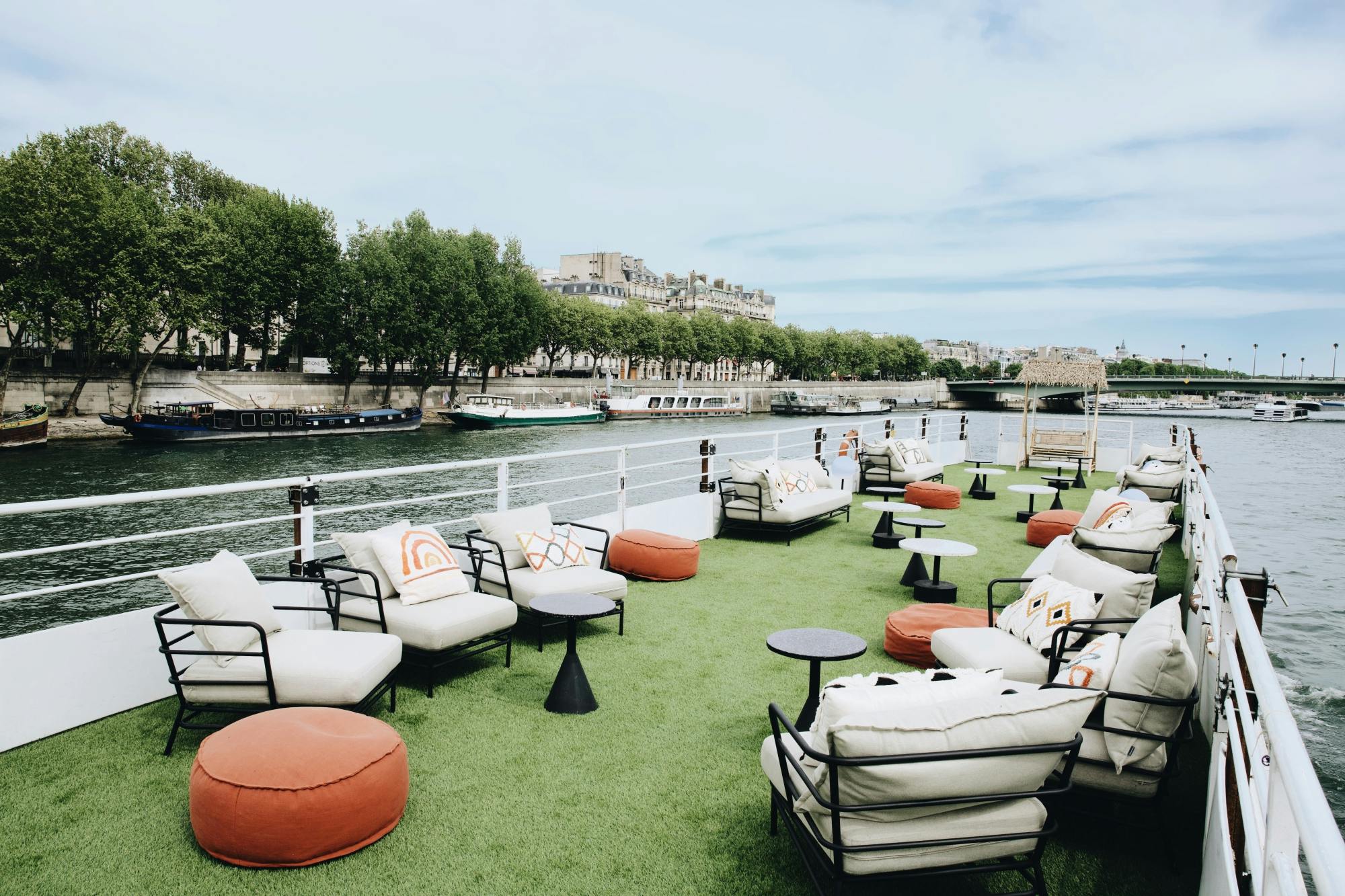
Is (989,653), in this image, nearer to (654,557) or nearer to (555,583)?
(555,583)

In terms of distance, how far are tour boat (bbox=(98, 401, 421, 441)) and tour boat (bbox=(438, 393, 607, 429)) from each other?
16.1ft

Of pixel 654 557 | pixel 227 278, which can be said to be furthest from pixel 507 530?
pixel 227 278

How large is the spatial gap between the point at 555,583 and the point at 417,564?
39.0 inches

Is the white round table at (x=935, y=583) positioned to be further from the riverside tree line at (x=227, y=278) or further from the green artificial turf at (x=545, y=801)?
the riverside tree line at (x=227, y=278)

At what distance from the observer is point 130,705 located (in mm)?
4297

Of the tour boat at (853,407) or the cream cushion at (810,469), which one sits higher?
the cream cushion at (810,469)

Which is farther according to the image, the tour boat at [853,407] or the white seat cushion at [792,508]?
the tour boat at [853,407]

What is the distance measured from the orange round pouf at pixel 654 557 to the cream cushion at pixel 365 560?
2532 mm

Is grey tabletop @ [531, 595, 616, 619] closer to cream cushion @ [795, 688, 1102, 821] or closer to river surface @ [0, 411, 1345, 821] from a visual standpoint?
river surface @ [0, 411, 1345, 821]

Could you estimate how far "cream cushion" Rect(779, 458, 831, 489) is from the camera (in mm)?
9602

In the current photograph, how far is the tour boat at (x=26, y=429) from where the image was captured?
2884 cm

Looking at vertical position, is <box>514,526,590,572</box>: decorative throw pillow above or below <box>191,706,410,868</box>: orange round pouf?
above

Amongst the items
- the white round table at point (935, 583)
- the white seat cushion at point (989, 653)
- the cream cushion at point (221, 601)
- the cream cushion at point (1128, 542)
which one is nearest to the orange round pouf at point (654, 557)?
the white round table at point (935, 583)

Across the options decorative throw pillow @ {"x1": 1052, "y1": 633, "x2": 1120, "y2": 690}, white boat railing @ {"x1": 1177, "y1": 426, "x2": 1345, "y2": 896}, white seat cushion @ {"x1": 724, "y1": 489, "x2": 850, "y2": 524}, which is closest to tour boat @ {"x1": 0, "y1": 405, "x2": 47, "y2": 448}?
white seat cushion @ {"x1": 724, "y1": 489, "x2": 850, "y2": 524}
